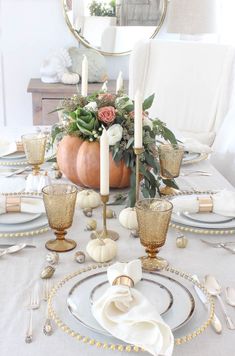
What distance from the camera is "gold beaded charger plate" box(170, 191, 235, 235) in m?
1.15

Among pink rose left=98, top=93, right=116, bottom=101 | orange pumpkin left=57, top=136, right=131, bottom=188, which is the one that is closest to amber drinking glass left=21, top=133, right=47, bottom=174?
orange pumpkin left=57, top=136, right=131, bottom=188

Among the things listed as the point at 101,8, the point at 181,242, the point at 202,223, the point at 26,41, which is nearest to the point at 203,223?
the point at 202,223

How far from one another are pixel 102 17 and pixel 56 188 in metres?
2.48

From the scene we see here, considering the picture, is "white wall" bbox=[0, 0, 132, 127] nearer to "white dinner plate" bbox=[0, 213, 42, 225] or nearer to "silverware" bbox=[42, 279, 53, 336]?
"white dinner plate" bbox=[0, 213, 42, 225]

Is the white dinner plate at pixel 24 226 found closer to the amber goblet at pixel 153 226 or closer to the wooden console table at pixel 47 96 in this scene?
the amber goblet at pixel 153 226

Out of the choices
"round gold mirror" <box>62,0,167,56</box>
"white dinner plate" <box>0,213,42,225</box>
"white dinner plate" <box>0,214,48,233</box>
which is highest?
"round gold mirror" <box>62,0,167,56</box>

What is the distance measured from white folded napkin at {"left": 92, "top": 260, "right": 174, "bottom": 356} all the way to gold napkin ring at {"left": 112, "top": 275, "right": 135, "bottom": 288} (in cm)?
5

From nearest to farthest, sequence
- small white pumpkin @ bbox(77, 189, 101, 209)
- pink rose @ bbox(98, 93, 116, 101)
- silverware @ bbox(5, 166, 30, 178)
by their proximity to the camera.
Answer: small white pumpkin @ bbox(77, 189, 101, 209), pink rose @ bbox(98, 93, 116, 101), silverware @ bbox(5, 166, 30, 178)

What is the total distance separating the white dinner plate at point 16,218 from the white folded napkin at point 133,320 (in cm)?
44

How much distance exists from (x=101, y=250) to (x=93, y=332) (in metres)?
0.27

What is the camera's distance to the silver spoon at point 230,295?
87cm

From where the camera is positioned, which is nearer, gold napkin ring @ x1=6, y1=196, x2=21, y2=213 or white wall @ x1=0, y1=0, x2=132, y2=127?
gold napkin ring @ x1=6, y1=196, x2=21, y2=213

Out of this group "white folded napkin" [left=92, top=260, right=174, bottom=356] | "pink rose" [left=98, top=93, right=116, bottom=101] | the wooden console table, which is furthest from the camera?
the wooden console table

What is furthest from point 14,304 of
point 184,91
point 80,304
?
point 184,91
